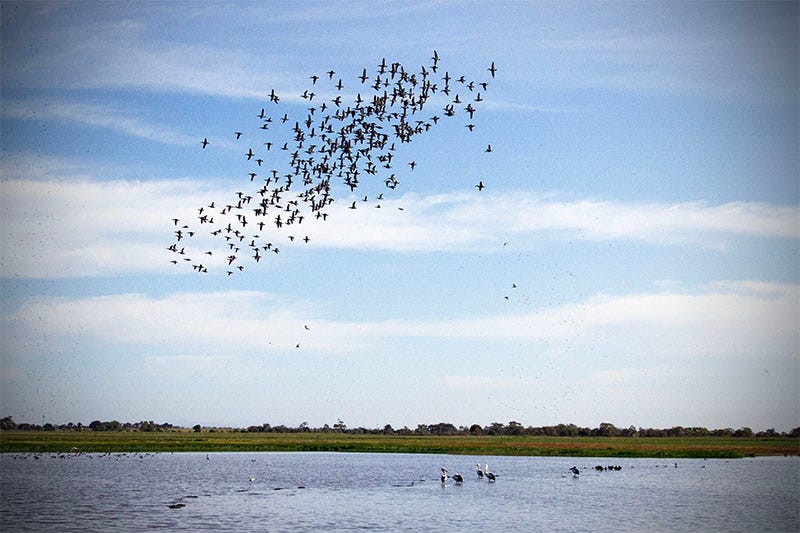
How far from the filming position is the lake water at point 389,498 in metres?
37.6

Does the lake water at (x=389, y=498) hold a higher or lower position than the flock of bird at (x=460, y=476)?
lower

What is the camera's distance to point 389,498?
4741 centimetres

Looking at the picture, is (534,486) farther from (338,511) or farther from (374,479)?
(338,511)

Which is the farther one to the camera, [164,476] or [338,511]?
[164,476]

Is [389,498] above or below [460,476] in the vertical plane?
below

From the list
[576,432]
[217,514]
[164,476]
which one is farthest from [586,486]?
[576,432]

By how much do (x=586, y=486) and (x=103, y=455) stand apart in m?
54.7

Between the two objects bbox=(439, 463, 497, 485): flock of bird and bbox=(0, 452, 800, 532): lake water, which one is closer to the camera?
bbox=(0, 452, 800, 532): lake water

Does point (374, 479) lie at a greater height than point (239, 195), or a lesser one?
lesser

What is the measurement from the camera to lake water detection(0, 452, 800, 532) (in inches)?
1479

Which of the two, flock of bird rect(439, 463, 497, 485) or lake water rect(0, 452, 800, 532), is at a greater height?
flock of bird rect(439, 463, 497, 485)

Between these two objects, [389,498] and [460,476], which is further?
[460,476]

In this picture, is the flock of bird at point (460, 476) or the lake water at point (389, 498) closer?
the lake water at point (389, 498)

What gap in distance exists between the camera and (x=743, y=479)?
59781 millimetres
